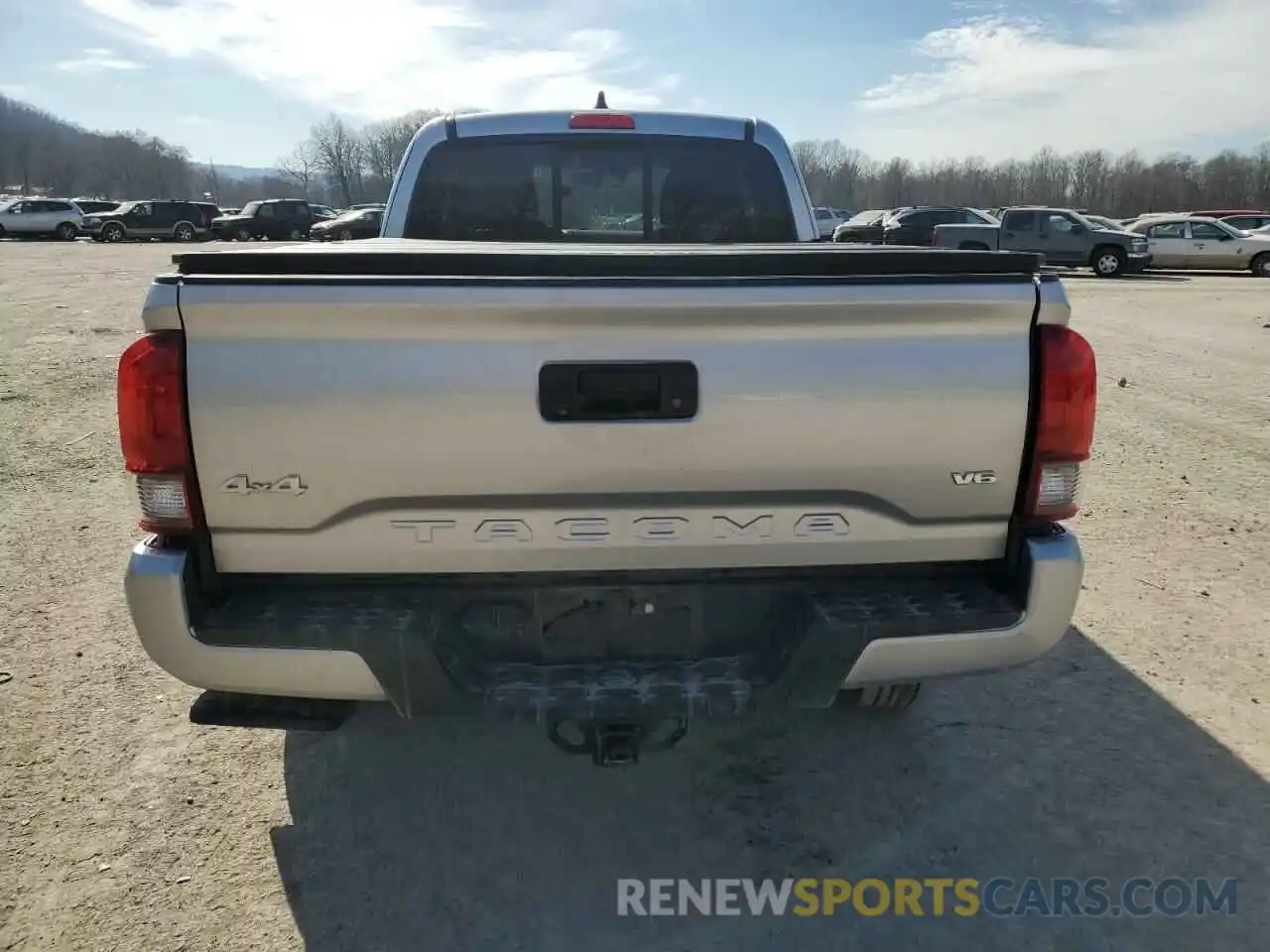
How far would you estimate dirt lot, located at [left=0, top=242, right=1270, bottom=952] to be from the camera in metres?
2.41

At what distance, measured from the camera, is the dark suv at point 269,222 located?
37.7 meters

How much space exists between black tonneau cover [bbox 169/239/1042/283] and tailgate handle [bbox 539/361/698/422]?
0.73 feet

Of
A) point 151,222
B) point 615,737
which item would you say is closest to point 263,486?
point 615,737

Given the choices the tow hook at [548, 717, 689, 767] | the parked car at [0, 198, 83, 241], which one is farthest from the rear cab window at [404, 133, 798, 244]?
the parked car at [0, 198, 83, 241]

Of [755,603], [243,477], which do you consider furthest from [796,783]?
[243,477]

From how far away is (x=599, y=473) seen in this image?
7.19 ft

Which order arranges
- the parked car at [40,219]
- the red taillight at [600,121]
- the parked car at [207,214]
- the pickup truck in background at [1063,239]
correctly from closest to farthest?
the red taillight at [600,121] < the pickup truck in background at [1063,239] < the parked car at [40,219] < the parked car at [207,214]

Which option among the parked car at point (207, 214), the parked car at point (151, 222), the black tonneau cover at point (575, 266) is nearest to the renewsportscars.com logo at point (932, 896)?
the black tonneau cover at point (575, 266)

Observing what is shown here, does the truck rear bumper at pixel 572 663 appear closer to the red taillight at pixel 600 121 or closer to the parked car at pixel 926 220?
the red taillight at pixel 600 121

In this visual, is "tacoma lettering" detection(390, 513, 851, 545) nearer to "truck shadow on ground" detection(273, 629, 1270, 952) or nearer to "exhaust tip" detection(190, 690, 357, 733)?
"exhaust tip" detection(190, 690, 357, 733)

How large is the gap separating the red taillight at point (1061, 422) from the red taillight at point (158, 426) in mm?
2072

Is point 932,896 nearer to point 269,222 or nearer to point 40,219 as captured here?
point 269,222

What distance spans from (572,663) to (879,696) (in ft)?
3.85

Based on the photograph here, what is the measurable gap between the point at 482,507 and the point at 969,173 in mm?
102629
